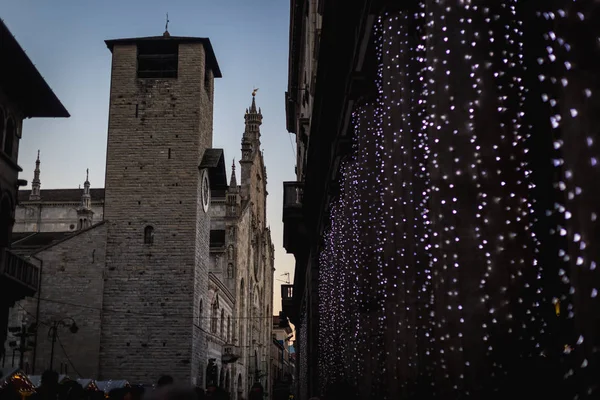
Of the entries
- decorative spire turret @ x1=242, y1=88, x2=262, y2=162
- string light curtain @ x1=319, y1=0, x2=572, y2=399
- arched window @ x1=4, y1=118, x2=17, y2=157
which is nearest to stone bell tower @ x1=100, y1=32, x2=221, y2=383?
arched window @ x1=4, y1=118, x2=17, y2=157

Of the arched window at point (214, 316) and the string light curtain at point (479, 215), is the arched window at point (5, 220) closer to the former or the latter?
the string light curtain at point (479, 215)

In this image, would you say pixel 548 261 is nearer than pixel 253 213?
Yes

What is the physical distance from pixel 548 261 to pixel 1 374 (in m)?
10.7

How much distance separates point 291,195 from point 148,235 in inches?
369

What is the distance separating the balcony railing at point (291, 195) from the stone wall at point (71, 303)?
34.8 feet

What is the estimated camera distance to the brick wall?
28.9m

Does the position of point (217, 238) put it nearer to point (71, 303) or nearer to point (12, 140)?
point (71, 303)

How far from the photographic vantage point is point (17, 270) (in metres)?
20.5

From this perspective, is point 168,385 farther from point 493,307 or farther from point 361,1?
point 361,1

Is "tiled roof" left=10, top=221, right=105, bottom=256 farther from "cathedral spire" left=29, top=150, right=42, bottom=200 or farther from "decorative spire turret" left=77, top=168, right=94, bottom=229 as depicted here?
"cathedral spire" left=29, top=150, right=42, bottom=200

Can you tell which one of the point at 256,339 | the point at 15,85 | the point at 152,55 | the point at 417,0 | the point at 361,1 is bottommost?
the point at 256,339

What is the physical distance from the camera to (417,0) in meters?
7.98

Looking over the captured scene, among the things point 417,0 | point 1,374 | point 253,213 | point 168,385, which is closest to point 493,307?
point 168,385

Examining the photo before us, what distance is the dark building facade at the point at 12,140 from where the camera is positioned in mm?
19547
